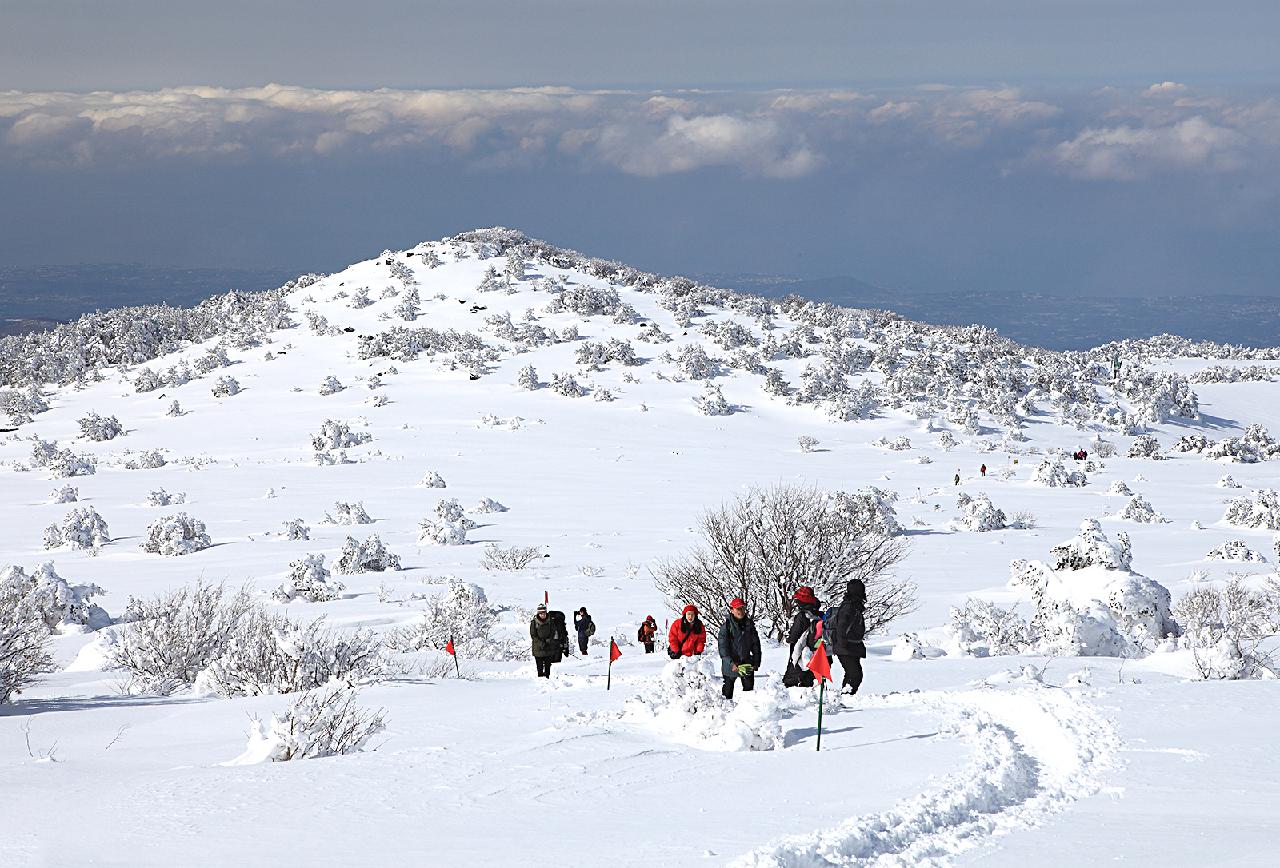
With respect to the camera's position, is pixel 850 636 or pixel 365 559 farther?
pixel 365 559

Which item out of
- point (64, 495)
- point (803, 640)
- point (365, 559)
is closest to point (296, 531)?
point (365, 559)

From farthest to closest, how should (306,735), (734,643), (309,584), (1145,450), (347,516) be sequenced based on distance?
(1145,450) → (347,516) → (309,584) → (734,643) → (306,735)

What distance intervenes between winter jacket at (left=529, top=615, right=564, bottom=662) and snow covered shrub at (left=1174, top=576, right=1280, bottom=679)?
27.8 ft

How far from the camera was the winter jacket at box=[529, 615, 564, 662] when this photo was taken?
1566cm

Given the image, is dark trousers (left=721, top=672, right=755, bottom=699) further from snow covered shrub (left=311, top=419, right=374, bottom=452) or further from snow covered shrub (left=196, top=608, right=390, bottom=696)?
snow covered shrub (left=311, top=419, right=374, bottom=452)

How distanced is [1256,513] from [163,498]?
120 ft

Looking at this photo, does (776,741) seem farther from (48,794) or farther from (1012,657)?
(1012,657)

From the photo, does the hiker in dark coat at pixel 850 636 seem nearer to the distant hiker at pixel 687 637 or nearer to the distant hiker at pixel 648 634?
the distant hiker at pixel 687 637

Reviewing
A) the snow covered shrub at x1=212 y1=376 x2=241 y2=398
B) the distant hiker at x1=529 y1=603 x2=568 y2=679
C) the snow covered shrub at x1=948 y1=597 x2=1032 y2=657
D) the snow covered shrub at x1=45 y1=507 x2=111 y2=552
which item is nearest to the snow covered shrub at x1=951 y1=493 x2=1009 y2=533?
the snow covered shrub at x1=948 y1=597 x2=1032 y2=657

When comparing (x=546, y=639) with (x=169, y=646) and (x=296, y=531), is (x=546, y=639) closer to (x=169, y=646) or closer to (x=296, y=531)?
(x=169, y=646)

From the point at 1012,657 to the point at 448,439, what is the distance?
1510 inches

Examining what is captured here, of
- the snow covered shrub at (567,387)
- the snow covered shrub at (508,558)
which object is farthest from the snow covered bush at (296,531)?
the snow covered shrub at (567,387)

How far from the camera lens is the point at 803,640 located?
513 inches

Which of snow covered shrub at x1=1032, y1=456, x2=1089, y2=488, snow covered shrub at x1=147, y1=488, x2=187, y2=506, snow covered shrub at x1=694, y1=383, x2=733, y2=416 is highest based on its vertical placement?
snow covered shrub at x1=694, y1=383, x2=733, y2=416
